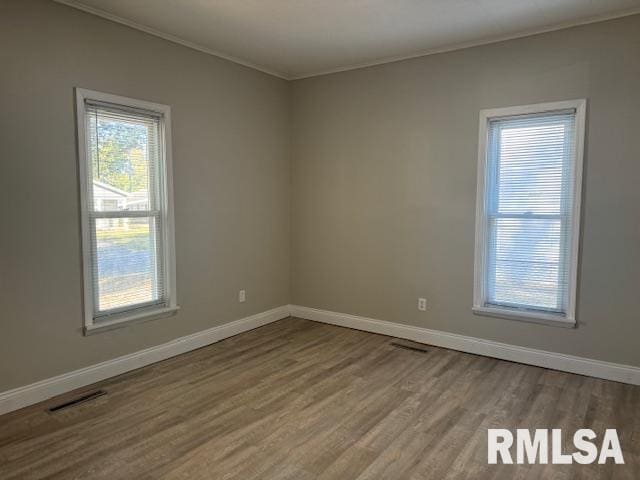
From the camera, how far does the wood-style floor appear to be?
2389 millimetres

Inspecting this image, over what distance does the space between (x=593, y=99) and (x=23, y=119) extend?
160 inches

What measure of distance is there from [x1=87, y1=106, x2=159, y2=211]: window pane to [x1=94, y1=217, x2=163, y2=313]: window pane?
16 cm

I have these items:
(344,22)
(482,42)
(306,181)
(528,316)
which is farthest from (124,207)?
(528,316)

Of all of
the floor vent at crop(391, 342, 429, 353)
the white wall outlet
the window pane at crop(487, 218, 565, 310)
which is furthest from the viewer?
the white wall outlet

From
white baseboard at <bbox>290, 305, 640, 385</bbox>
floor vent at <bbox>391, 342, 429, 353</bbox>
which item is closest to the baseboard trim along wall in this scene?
white baseboard at <bbox>290, 305, 640, 385</bbox>

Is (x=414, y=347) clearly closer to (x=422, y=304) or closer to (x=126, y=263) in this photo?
(x=422, y=304)

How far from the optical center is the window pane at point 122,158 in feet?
11.0

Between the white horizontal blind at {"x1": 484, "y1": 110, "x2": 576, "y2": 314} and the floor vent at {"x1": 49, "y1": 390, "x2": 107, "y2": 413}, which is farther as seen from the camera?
the white horizontal blind at {"x1": 484, "y1": 110, "x2": 576, "y2": 314}

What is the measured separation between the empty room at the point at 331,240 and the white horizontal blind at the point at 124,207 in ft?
0.06

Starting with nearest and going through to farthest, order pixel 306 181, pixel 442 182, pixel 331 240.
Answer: pixel 442 182, pixel 331 240, pixel 306 181

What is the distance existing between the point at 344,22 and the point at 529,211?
2152 mm

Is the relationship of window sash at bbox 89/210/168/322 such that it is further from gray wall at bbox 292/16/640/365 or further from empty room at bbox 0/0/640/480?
gray wall at bbox 292/16/640/365

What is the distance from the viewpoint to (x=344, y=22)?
350 cm

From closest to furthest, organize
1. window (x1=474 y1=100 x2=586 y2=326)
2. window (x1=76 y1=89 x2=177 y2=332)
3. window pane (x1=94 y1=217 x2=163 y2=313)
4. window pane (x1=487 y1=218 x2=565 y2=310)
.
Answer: window (x1=76 y1=89 x2=177 y2=332)
window pane (x1=94 y1=217 x2=163 y2=313)
window (x1=474 y1=100 x2=586 y2=326)
window pane (x1=487 y1=218 x2=565 y2=310)
